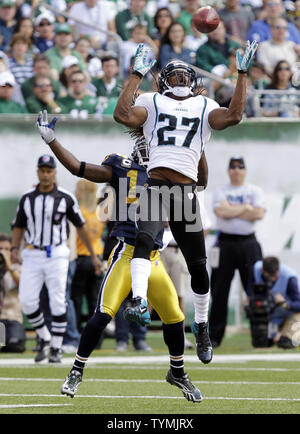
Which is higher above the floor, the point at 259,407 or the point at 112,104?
the point at 112,104

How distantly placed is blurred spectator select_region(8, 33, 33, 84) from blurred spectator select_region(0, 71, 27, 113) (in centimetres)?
67

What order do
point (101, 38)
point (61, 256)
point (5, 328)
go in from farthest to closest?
point (101, 38)
point (5, 328)
point (61, 256)

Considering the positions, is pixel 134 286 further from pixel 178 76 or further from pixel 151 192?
pixel 178 76

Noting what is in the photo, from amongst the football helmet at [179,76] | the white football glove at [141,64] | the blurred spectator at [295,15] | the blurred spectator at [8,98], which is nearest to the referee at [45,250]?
the blurred spectator at [8,98]

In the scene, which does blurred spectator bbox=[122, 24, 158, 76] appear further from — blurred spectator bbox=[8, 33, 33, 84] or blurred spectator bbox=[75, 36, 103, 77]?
blurred spectator bbox=[8, 33, 33, 84]

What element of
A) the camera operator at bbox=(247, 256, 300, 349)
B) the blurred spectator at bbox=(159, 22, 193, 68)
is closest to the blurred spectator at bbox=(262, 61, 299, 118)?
the blurred spectator at bbox=(159, 22, 193, 68)

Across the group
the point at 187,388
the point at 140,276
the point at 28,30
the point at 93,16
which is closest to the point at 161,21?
the point at 93,16

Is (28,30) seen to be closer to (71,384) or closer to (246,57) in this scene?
(246,57)

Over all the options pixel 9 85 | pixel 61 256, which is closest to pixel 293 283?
pixel 61 256

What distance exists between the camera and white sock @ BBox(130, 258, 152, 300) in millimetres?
7133

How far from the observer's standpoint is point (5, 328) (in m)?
12.4

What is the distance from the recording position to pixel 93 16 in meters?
16.7

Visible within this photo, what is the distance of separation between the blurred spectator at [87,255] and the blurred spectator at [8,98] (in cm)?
167

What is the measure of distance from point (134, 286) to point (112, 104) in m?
7.40
